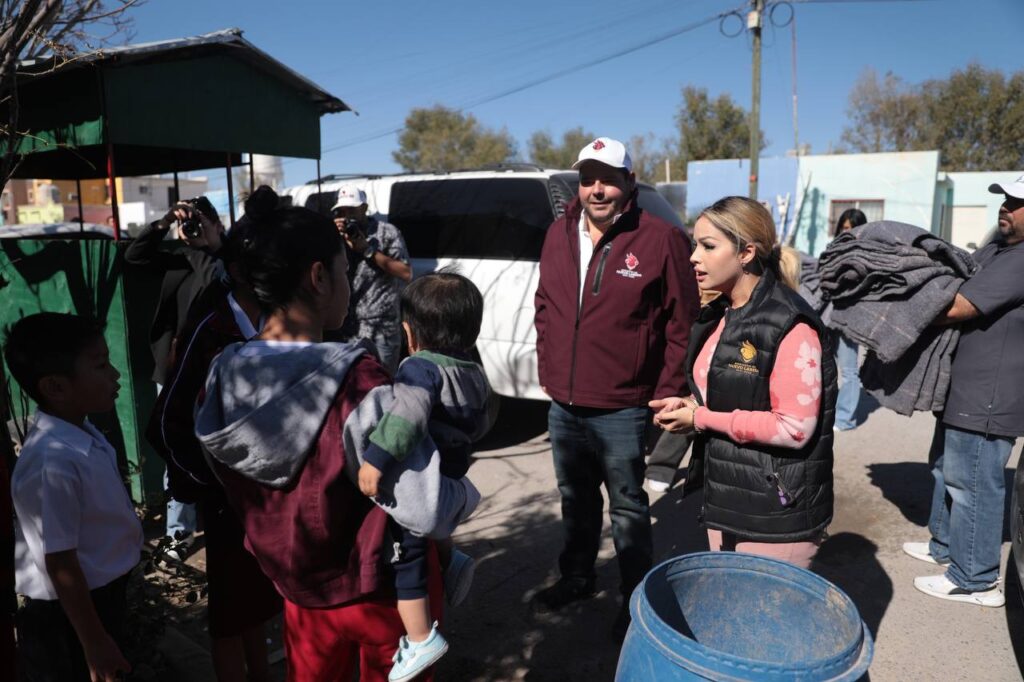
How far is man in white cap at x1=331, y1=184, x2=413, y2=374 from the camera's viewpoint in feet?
17.4

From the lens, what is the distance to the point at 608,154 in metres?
3.22

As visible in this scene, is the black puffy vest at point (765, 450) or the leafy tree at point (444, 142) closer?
the black puffy vest at point (765, 450)

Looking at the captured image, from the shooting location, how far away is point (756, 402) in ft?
8.13

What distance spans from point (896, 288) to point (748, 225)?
3.82ft

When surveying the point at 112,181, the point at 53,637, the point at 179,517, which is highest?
the point at 112,181

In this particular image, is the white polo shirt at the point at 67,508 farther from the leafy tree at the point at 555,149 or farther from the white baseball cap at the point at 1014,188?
the leafy tree at the point at 555,149

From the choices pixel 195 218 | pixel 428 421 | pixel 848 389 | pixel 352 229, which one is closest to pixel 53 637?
pixel 428 421

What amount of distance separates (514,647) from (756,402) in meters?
1.65

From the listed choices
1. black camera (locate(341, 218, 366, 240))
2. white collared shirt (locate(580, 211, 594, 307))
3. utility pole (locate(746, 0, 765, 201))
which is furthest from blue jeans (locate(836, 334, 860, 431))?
utility pole (locate(746, 0, 765, 201))

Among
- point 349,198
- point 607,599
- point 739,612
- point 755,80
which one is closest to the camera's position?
point 739,612

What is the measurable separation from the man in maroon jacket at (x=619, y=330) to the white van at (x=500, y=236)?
230 centimetres

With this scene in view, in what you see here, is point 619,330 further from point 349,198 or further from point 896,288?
point 349,198

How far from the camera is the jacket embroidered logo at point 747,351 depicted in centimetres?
246

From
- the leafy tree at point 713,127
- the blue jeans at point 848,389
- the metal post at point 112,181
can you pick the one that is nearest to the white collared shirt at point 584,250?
the metal post at point 112,181
